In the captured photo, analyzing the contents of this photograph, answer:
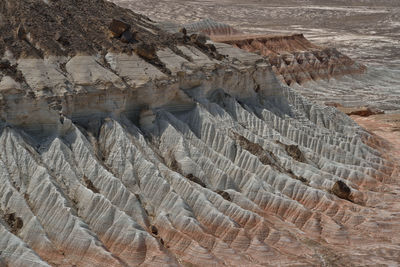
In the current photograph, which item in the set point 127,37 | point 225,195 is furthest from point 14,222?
point 127,37

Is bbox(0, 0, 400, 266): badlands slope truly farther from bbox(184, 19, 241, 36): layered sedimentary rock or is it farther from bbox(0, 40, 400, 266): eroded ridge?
bbox(184, 19, 241, 36): layered sedimentary rock

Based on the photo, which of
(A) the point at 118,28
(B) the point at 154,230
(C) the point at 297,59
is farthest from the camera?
(C) the point at 297,59

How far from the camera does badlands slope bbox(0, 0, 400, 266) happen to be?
1973cm

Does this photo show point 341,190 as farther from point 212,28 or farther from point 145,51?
point 212,28

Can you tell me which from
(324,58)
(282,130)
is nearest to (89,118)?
(282,130)

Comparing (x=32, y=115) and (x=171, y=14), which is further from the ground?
(x=32, y=115)

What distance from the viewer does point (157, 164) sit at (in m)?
23.8

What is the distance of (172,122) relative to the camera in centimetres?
2700

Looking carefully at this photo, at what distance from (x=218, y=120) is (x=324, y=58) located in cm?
4916

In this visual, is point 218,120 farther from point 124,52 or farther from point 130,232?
point 130,232

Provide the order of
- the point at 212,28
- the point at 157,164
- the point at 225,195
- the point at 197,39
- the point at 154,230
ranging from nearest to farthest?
the point at 154,230
the point at 225,195
the point at 157,164
the point at 197,39
the point at 212,28

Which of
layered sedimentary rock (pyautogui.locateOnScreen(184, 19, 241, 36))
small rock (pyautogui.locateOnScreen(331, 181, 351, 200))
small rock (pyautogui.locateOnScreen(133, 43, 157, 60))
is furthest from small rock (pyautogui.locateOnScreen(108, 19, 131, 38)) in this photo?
layered sedimentary rock (pyautogui.locateOnScreen(184, 19, 241, 36))

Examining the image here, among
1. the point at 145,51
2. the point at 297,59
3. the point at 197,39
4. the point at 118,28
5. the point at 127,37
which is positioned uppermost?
the point at 118,28

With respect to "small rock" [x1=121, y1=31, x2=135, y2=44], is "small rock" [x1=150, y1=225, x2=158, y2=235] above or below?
below
